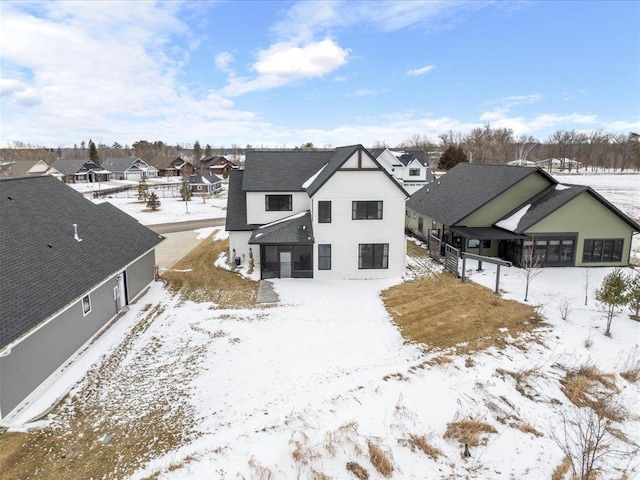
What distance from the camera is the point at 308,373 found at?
13.5 meters

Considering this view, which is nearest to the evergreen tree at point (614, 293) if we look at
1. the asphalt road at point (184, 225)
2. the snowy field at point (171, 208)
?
the asphalt road at point (184, 225)

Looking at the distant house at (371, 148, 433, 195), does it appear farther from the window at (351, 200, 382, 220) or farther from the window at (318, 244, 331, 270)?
the window at (318, 244, 331, 270)

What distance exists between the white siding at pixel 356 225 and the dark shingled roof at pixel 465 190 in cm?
617

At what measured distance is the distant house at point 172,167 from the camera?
112m

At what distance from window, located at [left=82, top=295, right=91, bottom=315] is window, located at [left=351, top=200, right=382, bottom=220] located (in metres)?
14.6

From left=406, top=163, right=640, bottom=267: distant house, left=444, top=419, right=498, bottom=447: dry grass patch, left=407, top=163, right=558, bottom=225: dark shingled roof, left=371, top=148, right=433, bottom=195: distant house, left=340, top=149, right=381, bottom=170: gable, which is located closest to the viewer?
left=444, top=419, right=498, bottom=447: dry grass patch

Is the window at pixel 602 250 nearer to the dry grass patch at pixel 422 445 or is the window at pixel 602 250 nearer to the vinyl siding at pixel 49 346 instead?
the dry grass patch at pixel 422 445

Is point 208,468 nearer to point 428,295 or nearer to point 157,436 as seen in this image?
point 157,436

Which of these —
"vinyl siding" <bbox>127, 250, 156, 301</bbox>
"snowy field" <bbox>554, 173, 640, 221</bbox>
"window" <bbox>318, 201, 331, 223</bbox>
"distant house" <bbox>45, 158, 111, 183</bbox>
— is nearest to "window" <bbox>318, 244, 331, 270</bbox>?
"window" <bbox>318, 201, 331, 223</bbox>

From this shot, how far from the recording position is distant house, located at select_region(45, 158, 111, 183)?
295 ft

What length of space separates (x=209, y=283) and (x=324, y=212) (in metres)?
8.28

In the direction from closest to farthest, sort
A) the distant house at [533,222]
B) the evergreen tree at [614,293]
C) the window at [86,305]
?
the window at [86,305], the evergreen tree at [614,293], the distant house at [533,222]

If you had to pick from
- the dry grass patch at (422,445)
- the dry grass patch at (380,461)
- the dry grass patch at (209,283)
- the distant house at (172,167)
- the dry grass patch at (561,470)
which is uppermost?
the distant house at (172,167)

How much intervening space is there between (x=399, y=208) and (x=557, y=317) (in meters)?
10.3
